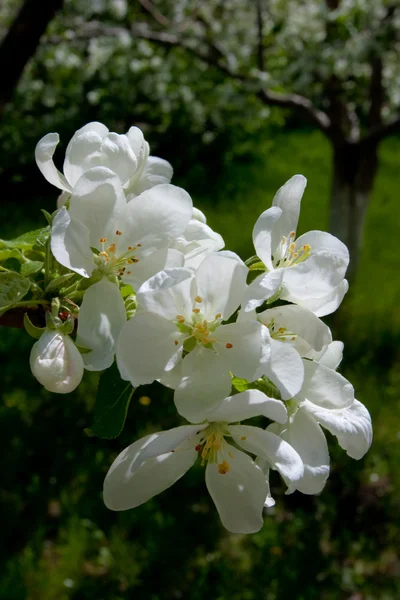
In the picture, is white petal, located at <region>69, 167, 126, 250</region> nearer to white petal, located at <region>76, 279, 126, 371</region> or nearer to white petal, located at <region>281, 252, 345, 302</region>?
white petal, located at <region>76, 279, 126, 371</region>

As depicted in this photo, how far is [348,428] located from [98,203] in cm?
45

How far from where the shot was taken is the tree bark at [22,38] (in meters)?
2.28

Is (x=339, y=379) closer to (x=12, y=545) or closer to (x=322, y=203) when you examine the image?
(x=12, y=545)

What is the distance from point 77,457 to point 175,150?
391 centimetres

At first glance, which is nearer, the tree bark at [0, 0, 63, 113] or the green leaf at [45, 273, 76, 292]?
the green leaf at [45, 273, 76, 292]

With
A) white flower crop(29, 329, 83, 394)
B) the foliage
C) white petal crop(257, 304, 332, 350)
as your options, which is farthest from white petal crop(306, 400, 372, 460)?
the foliage

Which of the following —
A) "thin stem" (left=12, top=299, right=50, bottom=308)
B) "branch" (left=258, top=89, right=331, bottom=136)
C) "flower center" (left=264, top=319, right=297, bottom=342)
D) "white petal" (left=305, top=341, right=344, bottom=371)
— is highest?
"flower center" (left=264, top=319, right=297, bottom=342)

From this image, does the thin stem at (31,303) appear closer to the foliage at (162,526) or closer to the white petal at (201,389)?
the white petal at (201,389)

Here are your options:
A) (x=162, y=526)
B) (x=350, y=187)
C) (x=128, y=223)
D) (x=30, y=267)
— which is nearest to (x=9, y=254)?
(x=30, y=267)

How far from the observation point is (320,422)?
0.82 m

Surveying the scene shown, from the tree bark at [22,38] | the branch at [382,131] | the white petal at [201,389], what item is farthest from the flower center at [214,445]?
the branch at [382,131]

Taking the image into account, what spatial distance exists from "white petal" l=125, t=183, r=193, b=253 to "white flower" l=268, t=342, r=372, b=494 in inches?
9.8

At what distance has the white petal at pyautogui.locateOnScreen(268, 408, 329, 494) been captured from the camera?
78 centimetres

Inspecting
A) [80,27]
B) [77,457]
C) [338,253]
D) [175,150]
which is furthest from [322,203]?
[338,253]
